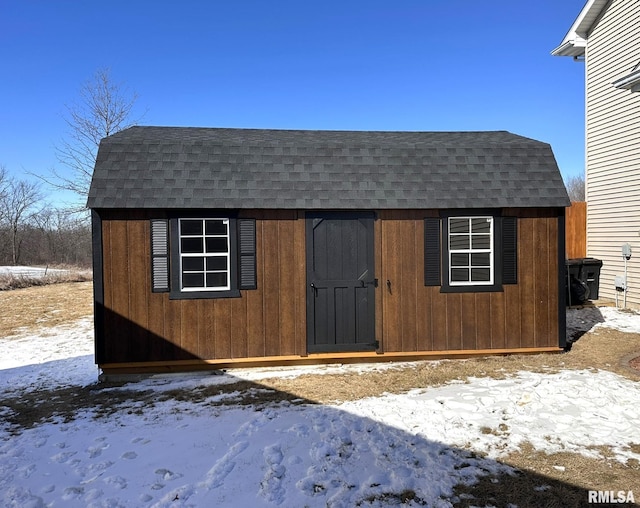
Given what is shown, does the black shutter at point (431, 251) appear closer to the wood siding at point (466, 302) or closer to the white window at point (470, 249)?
the wood siding at point (466, 302)

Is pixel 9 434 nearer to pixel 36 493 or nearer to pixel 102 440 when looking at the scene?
pixel 102 440

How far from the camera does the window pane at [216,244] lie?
6434 millimetres

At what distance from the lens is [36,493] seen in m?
3.27

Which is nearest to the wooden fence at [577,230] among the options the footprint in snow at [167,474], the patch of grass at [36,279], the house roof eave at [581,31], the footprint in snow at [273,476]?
the house roof eave at [581,31]

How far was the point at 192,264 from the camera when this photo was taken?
21.1 feet

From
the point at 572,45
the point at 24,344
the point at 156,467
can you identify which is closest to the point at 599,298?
the point at 572,45

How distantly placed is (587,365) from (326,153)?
5067 millimetres

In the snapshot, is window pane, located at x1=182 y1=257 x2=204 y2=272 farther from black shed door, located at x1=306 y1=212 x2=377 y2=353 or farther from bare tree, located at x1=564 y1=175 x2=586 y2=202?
bare tree, located at x1=564 y1=175 x2=586 y2=202

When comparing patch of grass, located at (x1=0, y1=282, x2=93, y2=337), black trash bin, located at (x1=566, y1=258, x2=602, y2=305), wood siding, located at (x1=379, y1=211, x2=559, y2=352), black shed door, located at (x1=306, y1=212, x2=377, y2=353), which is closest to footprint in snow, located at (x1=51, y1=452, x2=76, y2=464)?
black shed door, located at (x1=306, y1=212, x2=377, y2=353)

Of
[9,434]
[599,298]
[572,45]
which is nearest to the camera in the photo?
[9,434]

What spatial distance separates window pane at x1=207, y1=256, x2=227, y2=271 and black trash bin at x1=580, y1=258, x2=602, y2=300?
903 cm

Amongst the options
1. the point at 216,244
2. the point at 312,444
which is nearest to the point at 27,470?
the point at 312,444

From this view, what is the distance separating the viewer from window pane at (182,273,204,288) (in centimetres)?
643

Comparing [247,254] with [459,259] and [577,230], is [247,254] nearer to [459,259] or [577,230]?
[459,259]
